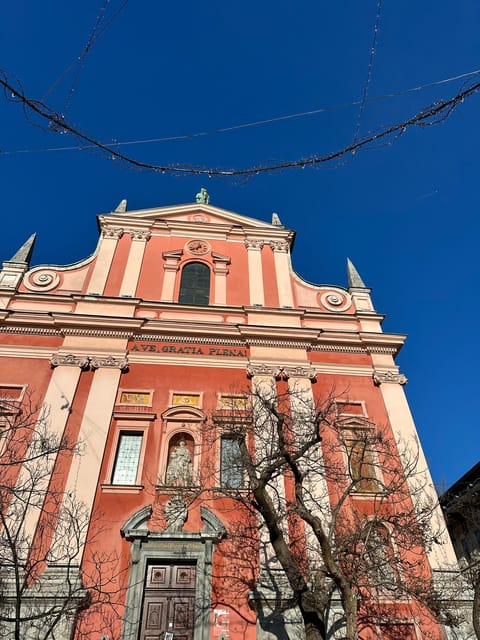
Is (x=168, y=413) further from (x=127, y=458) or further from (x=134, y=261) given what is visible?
(x=134, y=261)

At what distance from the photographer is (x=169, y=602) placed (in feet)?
32.9

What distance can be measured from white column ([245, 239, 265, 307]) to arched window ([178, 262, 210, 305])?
1.61 m

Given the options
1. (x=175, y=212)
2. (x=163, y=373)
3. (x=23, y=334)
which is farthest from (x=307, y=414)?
(x=175, y=212)

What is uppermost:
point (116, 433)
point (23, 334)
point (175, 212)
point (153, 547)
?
point (175, 212)

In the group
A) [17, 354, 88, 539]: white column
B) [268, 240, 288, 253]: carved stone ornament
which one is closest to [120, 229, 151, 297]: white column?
[17, 354, 88, 539]: white column

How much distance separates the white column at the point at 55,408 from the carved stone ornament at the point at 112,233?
594cm

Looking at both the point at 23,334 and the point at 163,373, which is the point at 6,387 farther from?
the point at 163,373

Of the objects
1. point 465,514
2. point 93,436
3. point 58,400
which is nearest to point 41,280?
point 58,400

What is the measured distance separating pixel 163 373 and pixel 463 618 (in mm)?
9493

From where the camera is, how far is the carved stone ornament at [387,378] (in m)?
14.2

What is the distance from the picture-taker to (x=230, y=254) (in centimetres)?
1800

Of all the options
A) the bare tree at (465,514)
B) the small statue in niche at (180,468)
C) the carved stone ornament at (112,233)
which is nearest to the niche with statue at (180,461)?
the small statue in niche at (180,468)

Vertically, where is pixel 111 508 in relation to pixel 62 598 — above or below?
above

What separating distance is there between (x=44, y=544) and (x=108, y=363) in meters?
4.98
